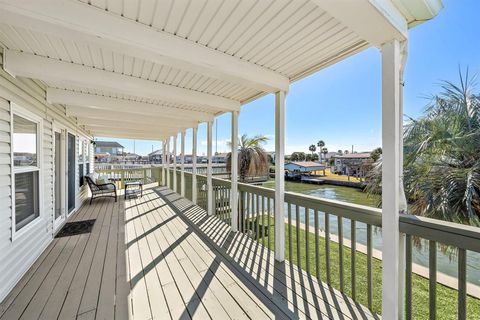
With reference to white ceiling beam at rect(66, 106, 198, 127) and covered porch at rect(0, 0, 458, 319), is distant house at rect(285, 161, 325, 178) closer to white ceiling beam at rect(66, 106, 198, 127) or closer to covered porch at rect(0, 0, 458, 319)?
white ceiling beam at rect(66, 106, 198, 127)

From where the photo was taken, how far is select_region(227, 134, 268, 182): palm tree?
7321mm

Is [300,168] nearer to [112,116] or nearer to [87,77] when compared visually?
[112,116]

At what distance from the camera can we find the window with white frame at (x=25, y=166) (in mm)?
2469

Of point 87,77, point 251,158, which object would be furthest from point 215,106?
point 251,158

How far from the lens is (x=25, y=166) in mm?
2736

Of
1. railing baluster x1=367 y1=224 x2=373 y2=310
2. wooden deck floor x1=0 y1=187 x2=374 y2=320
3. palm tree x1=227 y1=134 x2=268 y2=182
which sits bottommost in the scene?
wooden deck floor x1=0 y1=187 x2=374 y2=320

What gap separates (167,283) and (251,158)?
210 inches

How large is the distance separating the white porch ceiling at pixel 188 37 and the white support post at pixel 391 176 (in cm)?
24

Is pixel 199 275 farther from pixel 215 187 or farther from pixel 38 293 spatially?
pixel 215 187

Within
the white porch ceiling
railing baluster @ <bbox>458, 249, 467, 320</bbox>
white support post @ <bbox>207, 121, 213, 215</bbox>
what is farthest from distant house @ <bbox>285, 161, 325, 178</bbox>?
railing baluster @ <bbox>458, 249, 467, 320</bbox>

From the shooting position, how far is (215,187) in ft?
16.0

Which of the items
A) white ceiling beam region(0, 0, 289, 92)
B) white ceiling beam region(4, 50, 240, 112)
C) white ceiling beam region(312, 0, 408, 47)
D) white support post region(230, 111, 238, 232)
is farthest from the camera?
white support post region(230, 111, 238, 232)

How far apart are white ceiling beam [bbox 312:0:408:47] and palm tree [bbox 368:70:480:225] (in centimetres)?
130

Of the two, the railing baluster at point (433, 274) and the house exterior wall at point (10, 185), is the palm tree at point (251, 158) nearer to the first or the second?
the house exterior wall at point (10, 185)
